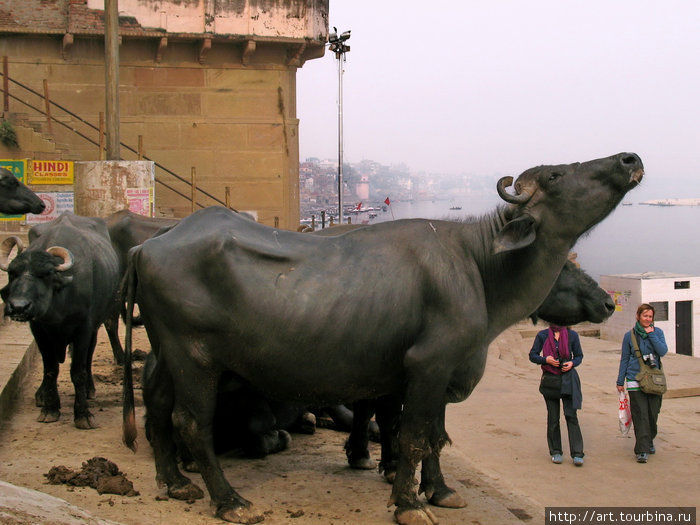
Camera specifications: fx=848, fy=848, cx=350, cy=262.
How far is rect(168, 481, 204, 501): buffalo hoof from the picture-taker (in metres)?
5.72

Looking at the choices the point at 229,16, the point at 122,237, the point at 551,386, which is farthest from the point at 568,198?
the point at 229,16

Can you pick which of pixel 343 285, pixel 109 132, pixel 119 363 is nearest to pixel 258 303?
pixel 343 285

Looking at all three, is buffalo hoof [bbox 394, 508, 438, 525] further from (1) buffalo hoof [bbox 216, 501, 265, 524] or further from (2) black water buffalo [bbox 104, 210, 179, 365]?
(2) black water buffalo [bbox 104, 210, 179, 365]

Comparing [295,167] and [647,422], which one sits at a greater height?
[295,167]

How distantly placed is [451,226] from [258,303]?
1544 millimetres

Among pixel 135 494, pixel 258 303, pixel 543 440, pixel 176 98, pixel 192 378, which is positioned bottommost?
pixel 543 440

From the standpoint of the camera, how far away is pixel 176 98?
26031 mm

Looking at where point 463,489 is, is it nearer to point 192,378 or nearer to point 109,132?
point 192,378

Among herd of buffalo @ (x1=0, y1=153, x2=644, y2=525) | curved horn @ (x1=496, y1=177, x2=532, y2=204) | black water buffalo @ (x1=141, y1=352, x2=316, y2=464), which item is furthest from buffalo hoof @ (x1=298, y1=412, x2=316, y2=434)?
curved horn @ (x1=496, y1=177, x2=532, y2=204)

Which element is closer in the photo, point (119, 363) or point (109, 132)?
point (119, 363)

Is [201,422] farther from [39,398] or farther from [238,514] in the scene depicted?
[39,398]

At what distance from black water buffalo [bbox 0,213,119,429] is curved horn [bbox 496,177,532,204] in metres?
4.39

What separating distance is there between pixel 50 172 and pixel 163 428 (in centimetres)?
1571

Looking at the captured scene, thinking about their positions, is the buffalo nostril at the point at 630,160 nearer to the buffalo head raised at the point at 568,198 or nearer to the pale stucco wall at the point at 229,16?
Result: the buffalo head raised at the point at 568,198
